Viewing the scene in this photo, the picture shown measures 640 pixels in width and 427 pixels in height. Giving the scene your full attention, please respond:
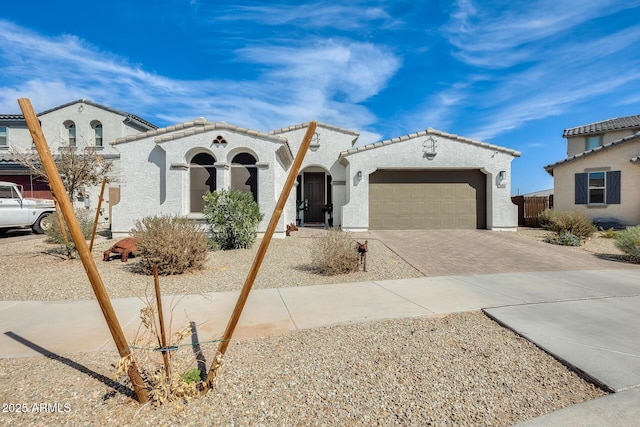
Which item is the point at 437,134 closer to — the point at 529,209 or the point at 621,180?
the point at 529,209

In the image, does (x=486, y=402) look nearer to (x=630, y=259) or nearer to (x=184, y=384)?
(x=184, y=384)

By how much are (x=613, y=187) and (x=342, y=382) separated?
19162 mm

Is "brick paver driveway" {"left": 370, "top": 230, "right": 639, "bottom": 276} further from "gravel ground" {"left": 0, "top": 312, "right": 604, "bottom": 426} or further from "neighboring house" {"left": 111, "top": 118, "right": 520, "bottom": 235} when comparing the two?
"gravel ground" {"left": 0, "top": 312, "right": 604, "bottom": 426}

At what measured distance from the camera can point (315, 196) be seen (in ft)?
56.3

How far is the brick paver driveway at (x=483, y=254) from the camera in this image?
7626mm

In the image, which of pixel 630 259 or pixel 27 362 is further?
pixel 630 259

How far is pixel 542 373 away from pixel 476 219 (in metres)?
13.1

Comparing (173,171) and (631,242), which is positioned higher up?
(173,171)

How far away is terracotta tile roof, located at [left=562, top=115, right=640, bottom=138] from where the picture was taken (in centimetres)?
2023

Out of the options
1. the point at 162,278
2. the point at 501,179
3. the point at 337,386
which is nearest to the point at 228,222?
the point at 162,278

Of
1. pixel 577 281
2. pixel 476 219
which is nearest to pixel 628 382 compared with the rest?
pixel 577 281

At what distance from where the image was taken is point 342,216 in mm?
14508

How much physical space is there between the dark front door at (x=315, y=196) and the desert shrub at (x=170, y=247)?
1022 centimetres

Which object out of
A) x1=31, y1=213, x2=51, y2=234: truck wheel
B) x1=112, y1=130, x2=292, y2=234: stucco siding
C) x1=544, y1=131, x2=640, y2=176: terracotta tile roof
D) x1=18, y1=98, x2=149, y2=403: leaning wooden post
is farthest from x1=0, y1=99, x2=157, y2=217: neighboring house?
x1=544, y1=131, x2=640, y2=176: terracotta tile roof
